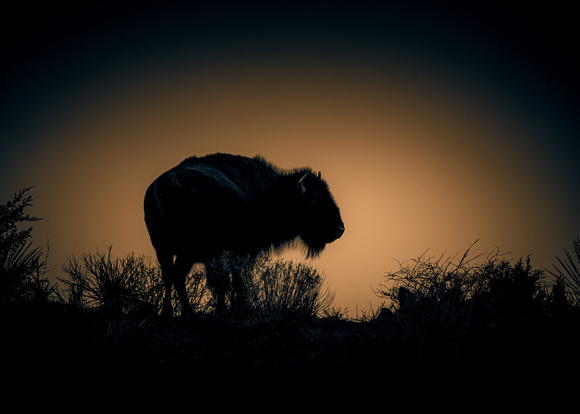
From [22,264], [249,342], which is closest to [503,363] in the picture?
[249,342]

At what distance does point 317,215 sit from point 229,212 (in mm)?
2758

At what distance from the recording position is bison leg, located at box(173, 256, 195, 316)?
5.01m

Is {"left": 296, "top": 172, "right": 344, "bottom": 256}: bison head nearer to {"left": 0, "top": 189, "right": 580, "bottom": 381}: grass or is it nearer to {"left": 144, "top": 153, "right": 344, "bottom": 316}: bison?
{"left": 144, "top": 153, "right": 344, "bottom": 316}: bison

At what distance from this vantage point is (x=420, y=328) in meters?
3.33

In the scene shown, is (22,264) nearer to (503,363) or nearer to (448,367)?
(448,367)

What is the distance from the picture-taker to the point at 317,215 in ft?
25.8

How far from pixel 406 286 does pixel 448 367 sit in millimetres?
1391

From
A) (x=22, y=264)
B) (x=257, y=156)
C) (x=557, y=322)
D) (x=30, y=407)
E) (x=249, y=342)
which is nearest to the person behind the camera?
(x=30, y=407)

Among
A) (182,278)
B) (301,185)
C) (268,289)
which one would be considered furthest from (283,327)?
(301,185)

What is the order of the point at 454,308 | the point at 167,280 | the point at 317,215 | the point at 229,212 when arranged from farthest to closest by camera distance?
the point at 317,215
the point at 229,212
the point at 167,280
the point at 454,308

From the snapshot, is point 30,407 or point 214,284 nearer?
point 30,407

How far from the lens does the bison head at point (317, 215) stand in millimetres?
7680

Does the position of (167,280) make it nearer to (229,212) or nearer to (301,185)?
(229,212)

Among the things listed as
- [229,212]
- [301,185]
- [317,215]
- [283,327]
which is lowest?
[283,327]
